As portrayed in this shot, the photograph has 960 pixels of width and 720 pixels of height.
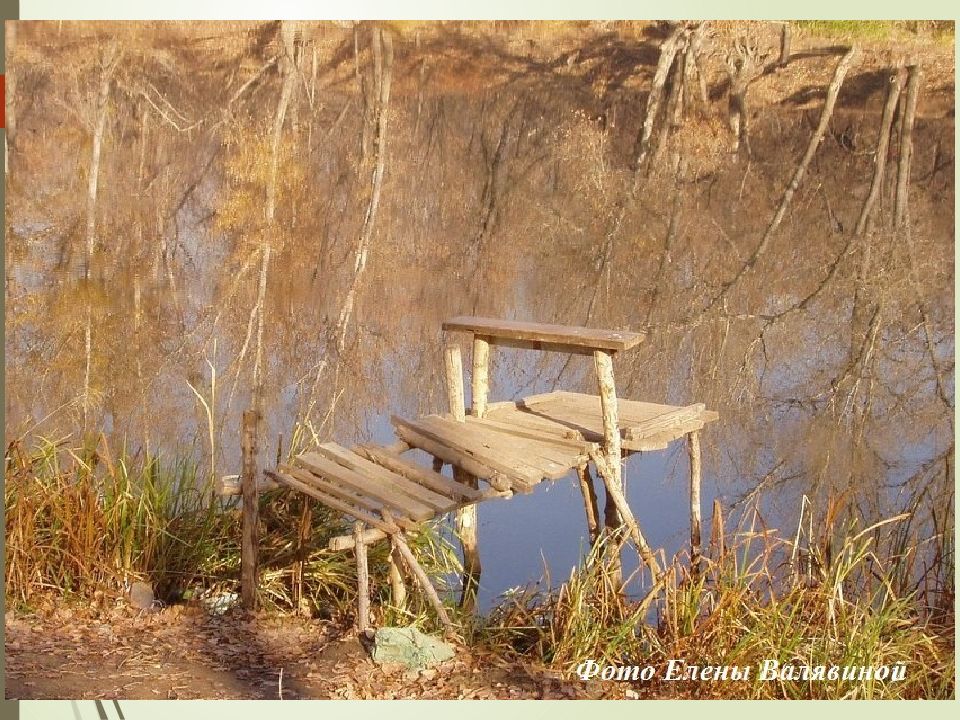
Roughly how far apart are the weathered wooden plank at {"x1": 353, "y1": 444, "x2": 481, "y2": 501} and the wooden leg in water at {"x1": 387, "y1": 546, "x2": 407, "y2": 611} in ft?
0.86

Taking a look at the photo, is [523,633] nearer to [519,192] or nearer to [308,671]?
[308,671]

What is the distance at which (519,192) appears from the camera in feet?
27.8

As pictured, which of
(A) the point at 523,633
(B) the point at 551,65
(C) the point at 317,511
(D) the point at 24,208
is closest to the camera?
(A) the point at 523,633

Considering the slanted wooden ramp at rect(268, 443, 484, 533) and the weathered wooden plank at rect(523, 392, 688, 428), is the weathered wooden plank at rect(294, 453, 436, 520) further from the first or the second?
the weathered wooden plank at rect(523, 392, 688, 428)

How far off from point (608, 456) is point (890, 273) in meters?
3.80

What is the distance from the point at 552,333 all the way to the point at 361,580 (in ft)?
3.30

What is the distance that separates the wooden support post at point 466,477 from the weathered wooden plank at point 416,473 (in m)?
0.25

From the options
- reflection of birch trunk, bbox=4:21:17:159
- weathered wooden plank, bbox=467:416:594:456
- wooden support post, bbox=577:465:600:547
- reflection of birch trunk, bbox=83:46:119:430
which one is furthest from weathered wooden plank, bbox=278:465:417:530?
reflection of birch trunk, bbox=4:21:17:159

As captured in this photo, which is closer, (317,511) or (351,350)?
(317,511)

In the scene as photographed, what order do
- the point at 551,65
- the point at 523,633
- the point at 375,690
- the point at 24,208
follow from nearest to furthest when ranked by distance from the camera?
1. the point at 375,690
2. the point at 523,633
3. the point at 24,208
4. the point at 551,65

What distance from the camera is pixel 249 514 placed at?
419cm

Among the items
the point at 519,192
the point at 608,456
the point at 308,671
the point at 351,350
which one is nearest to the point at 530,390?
the point at 351,350

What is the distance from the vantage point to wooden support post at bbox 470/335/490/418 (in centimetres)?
436

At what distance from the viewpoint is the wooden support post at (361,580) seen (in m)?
3.70
